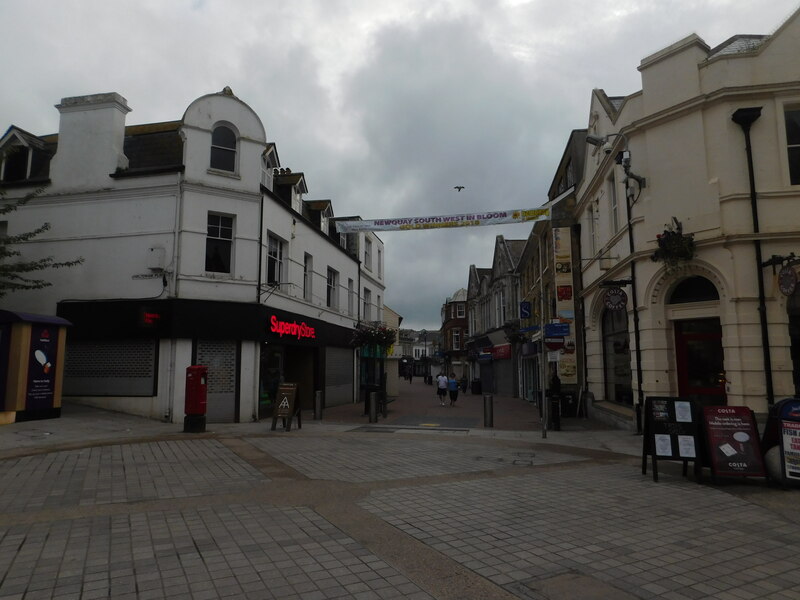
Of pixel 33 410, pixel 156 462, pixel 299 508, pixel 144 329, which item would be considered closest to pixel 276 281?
pixel 144 329

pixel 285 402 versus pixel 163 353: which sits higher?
pixel 163 353

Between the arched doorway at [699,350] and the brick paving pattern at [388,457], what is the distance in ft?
13.9

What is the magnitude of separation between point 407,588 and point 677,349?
1098 centimetres

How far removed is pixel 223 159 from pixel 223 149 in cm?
32

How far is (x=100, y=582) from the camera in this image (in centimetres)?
415

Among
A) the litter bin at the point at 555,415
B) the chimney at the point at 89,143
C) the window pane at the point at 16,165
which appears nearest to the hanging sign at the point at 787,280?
the litter bin at the point at 555,415

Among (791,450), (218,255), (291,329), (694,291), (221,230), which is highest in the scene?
(221,230)

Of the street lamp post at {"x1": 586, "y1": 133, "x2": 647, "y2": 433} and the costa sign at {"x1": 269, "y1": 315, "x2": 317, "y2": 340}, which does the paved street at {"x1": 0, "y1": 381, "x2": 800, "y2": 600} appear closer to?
the street lamp post at {"x1": 586, "y1": 133, "x2": 647, "y2": 433}

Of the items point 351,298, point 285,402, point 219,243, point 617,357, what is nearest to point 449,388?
point 351,298

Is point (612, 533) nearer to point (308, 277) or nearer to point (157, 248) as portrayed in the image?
point (157, 248)

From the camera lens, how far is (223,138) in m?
17.3

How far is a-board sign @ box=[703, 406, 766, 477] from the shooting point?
7570 millimetres

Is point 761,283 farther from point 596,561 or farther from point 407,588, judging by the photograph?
point 407,588

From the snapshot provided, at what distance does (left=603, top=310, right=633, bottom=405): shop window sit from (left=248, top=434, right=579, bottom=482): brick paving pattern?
5716 mm
